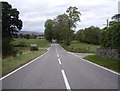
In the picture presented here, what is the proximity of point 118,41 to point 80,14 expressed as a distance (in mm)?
75173

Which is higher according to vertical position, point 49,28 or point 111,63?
point 49,28

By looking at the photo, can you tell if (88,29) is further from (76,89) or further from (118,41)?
(76,89)

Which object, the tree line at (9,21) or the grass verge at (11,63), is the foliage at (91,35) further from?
the grass verge at (11,63)

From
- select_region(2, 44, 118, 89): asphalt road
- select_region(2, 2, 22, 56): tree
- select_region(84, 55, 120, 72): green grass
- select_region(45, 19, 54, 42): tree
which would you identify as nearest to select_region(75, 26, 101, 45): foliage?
select_region(45, 19, 54, 42): tree

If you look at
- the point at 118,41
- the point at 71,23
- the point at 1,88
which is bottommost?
the point at 1,88

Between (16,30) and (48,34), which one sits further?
(48,34)

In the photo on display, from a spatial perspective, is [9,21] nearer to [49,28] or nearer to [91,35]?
[91,35]

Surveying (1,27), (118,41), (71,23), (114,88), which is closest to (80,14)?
(71,23)

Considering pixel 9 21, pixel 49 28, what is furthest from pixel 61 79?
pixel 49 28

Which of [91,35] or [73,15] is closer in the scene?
[73,15]

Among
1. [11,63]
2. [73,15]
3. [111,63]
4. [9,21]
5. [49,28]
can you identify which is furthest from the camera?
[49,28]

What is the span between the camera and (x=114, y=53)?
1071 inches

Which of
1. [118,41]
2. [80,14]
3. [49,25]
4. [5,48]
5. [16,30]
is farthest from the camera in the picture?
[49,25]

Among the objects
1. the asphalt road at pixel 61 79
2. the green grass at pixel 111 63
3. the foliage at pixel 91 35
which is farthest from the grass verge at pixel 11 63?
the foliage at pixel 91 35
